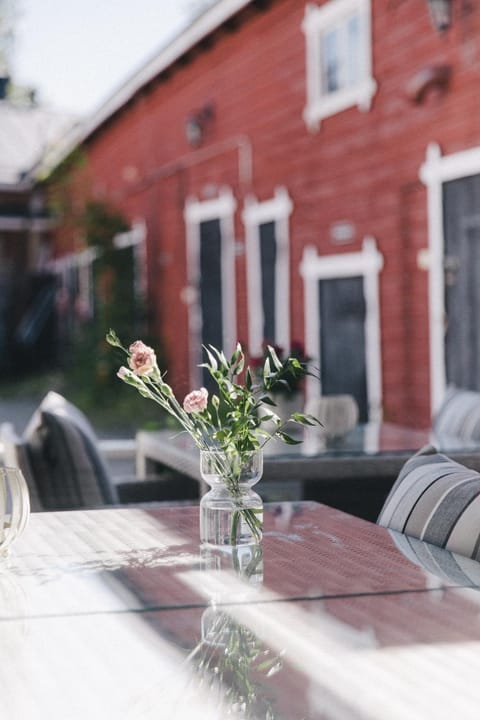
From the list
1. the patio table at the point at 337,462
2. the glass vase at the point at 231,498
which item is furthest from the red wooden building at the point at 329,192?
the glass vase at the point at 231,498

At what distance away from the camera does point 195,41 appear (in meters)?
12.4

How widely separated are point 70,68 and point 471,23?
1214 inches

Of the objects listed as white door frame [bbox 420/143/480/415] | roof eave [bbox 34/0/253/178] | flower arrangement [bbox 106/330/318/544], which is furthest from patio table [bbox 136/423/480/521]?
roof eave [bbox 34/0/253/178]

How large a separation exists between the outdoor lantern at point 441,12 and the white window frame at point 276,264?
9.44ft

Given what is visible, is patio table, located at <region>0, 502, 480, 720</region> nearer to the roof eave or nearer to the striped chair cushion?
the striped chair cushion

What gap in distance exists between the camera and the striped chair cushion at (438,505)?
2422mm

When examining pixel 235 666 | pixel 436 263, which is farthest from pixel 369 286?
pixel 235 666

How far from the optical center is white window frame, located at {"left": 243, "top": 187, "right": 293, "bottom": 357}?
10.6 meters

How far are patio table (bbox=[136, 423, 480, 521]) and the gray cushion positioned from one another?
590mm

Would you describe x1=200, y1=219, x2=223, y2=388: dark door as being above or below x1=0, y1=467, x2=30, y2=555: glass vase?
above

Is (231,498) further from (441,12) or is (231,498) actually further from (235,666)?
(441,12)

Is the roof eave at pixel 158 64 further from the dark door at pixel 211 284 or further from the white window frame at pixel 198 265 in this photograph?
the dark door at pixel 211 284

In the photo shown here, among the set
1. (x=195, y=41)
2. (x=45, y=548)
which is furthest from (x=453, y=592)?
(x=195, y=41)

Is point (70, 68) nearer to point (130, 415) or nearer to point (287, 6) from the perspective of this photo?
point (130, 415)
